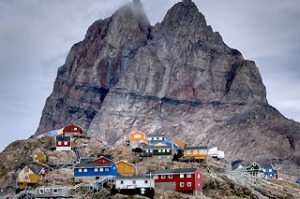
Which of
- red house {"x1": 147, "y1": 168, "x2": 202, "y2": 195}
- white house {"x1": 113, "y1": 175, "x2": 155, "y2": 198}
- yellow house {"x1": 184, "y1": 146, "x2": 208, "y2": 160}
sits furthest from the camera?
yellow house {"x1": 184, "y1": 146, "x2": 208, "y2": 160}

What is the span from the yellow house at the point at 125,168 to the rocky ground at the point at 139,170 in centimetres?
696

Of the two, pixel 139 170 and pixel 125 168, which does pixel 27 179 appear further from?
pixel 139 170

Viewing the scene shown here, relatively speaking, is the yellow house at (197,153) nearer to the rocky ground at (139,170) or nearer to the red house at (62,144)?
the rocky ground at (139,170)

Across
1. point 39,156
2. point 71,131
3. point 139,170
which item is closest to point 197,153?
point 139,170

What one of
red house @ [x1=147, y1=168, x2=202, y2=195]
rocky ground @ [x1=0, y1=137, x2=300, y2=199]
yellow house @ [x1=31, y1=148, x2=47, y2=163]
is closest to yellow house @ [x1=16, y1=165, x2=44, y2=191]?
rocky ground @ [x1=0, y1=137, x2=300, y2=199]

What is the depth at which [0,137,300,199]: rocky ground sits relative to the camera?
138 m

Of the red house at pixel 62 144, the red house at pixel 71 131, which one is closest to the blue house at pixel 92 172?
the red house at pixel 62 144

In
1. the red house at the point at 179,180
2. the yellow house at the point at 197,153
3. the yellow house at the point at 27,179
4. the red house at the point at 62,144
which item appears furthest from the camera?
the red house at the point at 62,144

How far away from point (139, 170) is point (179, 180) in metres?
20.3

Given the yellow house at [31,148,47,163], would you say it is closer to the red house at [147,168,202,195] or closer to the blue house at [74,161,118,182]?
the blue house at [74,161,118,182]

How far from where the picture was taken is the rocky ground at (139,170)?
453 feet

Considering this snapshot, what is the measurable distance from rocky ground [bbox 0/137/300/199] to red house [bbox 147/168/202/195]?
2893 millimetres

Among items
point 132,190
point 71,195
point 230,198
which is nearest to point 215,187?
point 230,198

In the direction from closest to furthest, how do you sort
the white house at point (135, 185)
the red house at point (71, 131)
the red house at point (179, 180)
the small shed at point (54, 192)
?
1. the small shed at point (54, 192)
2. the white house at point (135, 185)
3. the red house at point (179, 180)
4. the red house at point (71, 131)
